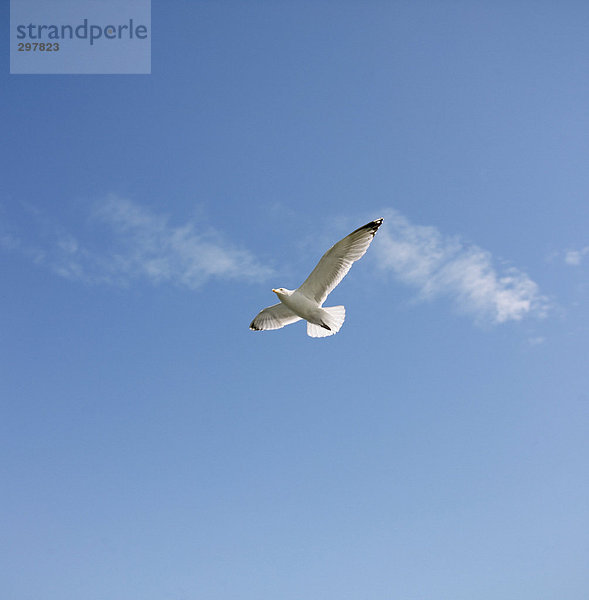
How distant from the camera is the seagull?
37.8 ft

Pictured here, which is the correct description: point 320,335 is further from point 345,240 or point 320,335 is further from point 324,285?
point 345,240

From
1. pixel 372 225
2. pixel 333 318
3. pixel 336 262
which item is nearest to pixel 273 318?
pixel 333 318

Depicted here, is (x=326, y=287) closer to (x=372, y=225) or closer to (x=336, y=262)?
(x=336, y=262)

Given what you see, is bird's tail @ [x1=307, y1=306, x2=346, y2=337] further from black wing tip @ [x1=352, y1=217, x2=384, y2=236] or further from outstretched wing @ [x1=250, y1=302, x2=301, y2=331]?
black wing tip @ [x1=352, y1=217, x2=384, y2=236]

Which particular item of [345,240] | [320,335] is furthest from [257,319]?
[345,240]

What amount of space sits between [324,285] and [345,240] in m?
1.27

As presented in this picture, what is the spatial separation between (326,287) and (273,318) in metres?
1.89

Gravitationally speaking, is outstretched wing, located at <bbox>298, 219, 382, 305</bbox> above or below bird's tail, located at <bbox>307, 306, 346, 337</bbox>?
above

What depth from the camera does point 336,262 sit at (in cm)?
1189

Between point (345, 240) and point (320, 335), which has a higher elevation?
point (345, 240)

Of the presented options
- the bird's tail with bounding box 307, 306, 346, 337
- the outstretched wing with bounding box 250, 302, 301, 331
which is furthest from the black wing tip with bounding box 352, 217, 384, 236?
the outstretched wing with bounding box 250, 302, 301, 331

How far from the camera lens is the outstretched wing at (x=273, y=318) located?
1340 centimetres

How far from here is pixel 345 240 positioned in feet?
37.7

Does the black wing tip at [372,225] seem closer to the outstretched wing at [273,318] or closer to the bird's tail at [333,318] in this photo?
the bird's tail at [333,318]
